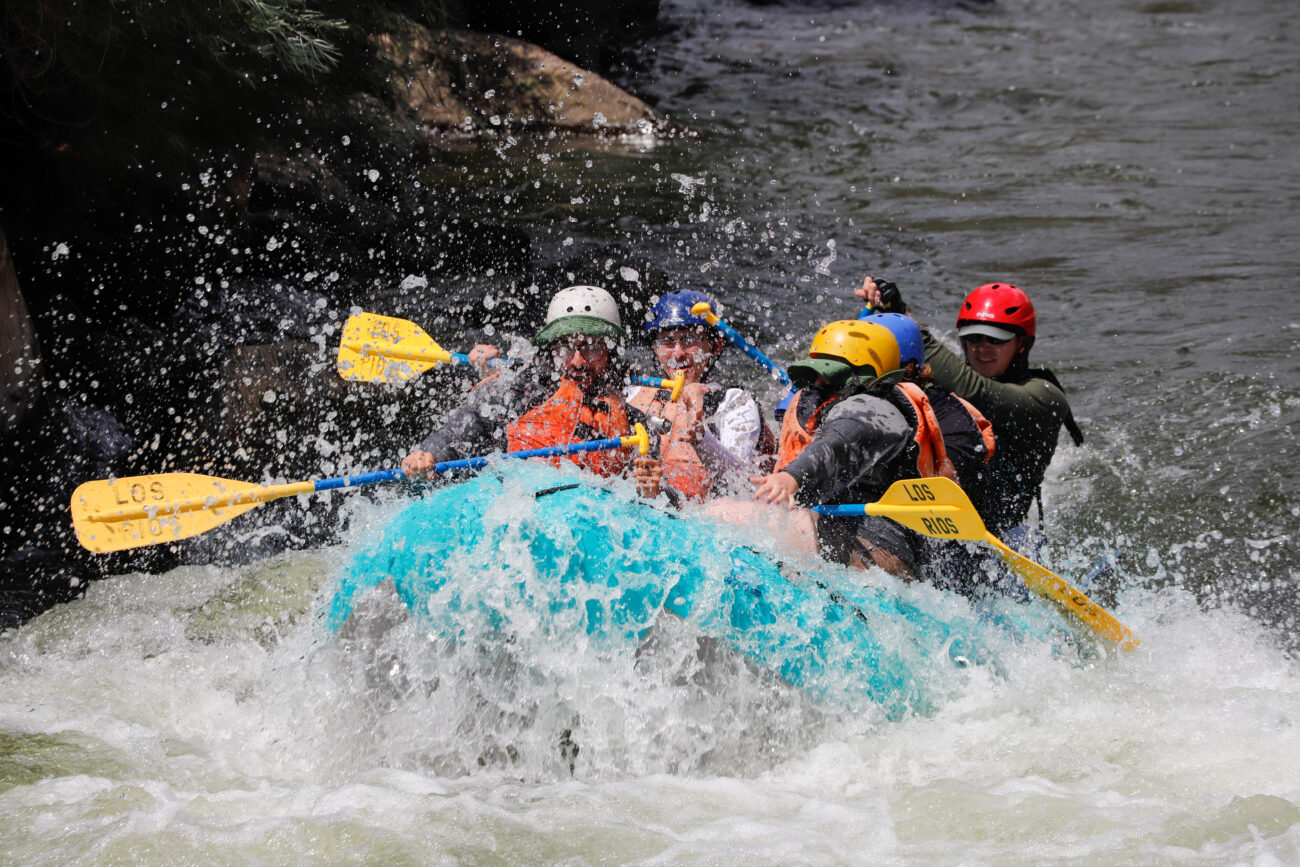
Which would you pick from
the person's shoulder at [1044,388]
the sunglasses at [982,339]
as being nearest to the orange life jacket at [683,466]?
the sunglasses at [982,339]

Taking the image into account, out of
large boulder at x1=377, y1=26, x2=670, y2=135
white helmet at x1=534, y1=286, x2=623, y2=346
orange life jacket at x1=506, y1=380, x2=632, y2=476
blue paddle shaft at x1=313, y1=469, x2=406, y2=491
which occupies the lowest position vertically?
blue paddle shaft at x1=313, y1=469, x2=406, y2=491

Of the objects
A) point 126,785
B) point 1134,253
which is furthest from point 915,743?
point 1134,253

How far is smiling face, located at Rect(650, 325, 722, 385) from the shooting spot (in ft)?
15.4

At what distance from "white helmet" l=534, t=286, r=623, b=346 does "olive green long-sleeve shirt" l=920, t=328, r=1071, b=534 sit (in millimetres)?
1253

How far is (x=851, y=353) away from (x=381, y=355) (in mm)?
2505

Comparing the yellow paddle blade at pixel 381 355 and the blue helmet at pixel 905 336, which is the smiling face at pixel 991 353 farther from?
the yellow paddle blade at pixel 381 355

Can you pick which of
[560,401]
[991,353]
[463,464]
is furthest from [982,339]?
[463,464]

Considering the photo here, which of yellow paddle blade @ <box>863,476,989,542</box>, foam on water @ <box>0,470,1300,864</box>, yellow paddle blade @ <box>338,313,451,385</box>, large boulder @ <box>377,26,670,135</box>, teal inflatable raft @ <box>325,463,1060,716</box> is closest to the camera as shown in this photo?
foam on water @ <box>0,470,1300,864</box>

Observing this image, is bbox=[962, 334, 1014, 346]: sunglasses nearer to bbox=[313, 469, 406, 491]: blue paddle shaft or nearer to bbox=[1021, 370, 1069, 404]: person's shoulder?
bbox=[1021, 370, 1069, 404]: person's shoulder

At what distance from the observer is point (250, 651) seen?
4.18 m

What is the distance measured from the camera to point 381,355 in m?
5.23

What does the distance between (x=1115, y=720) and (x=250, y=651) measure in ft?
10.3

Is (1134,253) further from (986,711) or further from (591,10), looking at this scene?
(591,10)

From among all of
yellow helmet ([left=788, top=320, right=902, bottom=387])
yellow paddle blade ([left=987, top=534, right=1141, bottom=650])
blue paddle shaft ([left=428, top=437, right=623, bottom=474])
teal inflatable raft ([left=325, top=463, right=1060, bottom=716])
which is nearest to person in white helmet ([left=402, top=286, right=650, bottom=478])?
blue paddle shaft ([left=428, top=437, right=623, bottom=474])
